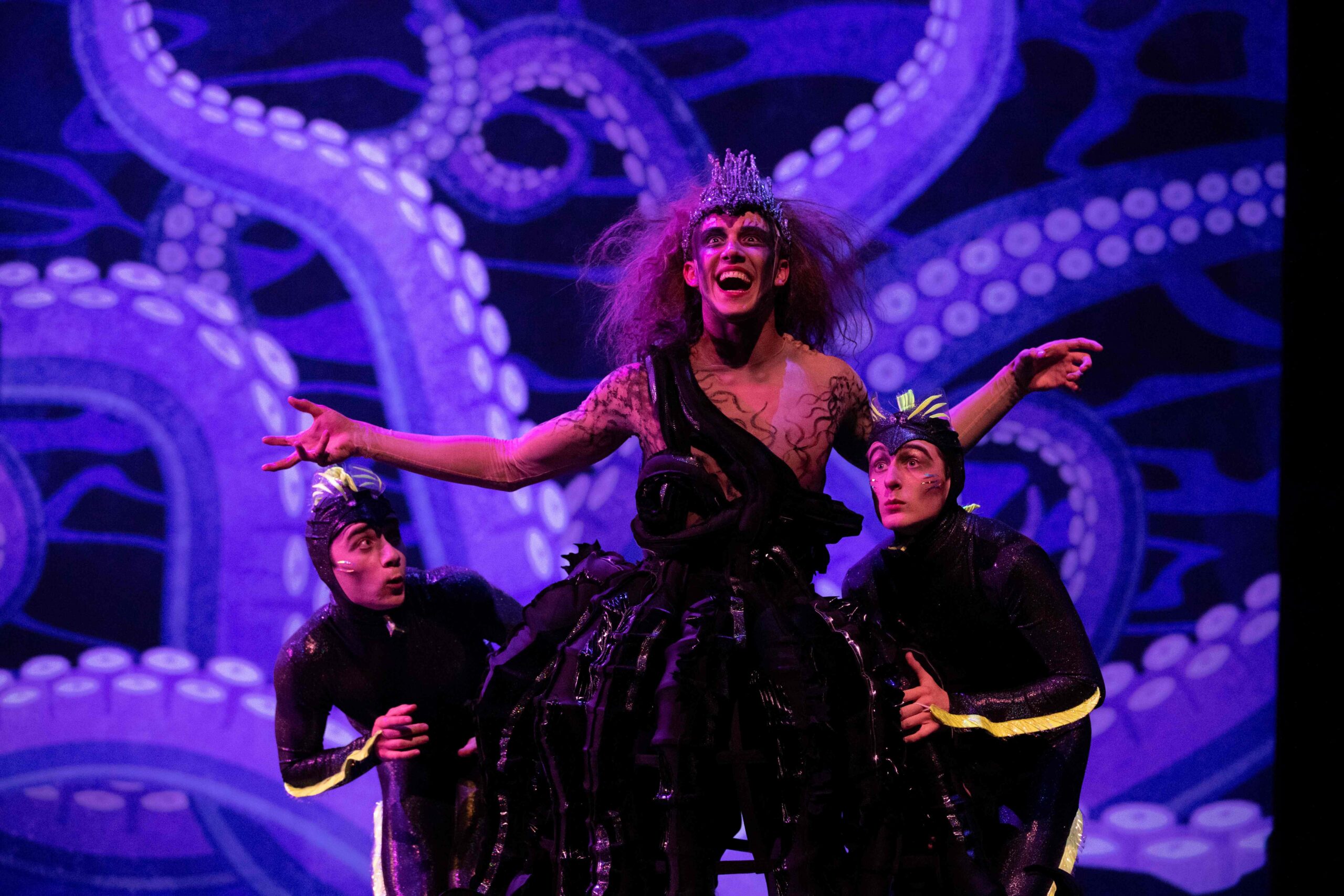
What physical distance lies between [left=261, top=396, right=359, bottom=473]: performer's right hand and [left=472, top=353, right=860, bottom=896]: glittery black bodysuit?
448mm

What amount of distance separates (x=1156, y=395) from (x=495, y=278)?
6.58ft

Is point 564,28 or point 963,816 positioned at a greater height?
point 564,28

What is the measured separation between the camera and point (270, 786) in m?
3.25

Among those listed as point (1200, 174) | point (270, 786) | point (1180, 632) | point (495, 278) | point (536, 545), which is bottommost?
point (270, 786)

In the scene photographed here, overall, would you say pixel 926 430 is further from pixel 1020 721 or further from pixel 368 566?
pixel 368 566

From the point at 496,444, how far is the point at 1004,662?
101cm

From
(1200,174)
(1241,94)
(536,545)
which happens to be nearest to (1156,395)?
(1200,174)

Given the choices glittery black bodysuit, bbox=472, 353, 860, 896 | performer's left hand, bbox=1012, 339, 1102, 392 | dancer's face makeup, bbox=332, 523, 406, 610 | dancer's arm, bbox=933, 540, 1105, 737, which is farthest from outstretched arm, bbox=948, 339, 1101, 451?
dancer's face makeup, bbox=332, 523, 406, 610

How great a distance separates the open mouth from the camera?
6.11 feet

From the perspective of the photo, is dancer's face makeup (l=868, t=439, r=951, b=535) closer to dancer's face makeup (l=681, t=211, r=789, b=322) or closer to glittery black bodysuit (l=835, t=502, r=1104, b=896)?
glittery black bodysuit (l=835, t=502, r=1104, b=896)

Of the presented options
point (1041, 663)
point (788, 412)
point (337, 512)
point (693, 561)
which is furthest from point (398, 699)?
point (1041, 663)

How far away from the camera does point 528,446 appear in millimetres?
1996

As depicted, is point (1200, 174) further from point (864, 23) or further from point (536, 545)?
point (536, 545)

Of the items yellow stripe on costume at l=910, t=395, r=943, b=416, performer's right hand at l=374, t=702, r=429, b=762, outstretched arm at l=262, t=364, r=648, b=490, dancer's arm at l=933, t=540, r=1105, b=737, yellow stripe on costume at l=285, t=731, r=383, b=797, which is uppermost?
yellow stripe on costume at l=910, t=395, r=943, b=416
